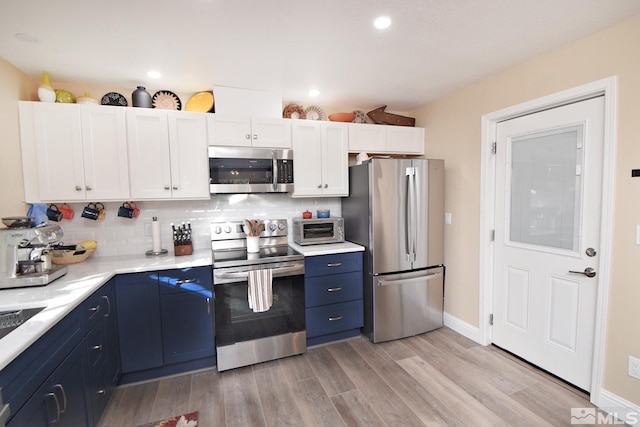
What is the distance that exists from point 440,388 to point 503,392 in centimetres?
44

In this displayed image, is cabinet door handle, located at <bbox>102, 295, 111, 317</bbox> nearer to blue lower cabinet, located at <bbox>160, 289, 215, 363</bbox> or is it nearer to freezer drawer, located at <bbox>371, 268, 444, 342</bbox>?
blue lower cabinet, located at <bbox>160, 289, 215, 363</bbox>

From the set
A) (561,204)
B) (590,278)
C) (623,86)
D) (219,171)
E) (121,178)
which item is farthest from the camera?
(219,171)

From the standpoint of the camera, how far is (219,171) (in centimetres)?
262

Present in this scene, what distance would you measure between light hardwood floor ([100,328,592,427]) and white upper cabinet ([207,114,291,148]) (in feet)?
6.61

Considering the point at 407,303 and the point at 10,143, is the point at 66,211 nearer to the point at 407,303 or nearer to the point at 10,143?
the point at 10,143

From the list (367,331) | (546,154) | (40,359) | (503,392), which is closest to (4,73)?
(40,359)

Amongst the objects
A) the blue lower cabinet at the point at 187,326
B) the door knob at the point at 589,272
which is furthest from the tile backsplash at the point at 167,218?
the door knob at the point at 589,272

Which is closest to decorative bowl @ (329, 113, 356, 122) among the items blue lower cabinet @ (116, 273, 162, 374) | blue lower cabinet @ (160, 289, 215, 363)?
blue lower cabinet @ (160, 289, 215, 363)

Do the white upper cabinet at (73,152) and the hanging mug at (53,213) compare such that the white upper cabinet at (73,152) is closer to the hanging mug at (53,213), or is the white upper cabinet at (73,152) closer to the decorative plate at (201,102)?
the hanging mug at (53,213)

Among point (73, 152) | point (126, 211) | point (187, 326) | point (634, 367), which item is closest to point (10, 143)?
point (73, 152)

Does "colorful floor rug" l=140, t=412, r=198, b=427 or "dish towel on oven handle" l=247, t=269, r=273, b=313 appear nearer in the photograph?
"colorful floor rug" l=140, t=412, r=198, b=427

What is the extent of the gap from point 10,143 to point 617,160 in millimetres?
4143

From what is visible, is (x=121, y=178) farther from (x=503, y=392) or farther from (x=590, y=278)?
(x=590, y=278)

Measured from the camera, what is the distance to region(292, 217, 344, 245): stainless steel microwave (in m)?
2.97
